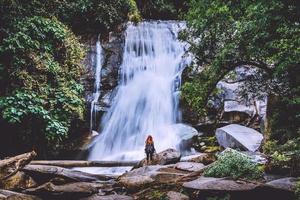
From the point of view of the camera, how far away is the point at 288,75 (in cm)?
1032

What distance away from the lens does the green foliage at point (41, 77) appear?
13465 millimetres

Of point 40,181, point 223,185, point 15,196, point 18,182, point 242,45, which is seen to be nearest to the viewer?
point 223,185

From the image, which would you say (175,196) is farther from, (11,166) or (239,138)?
(239,138)

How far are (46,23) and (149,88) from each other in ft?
21.5

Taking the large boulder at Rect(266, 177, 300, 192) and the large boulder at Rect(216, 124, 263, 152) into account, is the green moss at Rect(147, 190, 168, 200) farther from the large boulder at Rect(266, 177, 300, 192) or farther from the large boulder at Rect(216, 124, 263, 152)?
the large boulder at Rect(216, 124, 263, 152)

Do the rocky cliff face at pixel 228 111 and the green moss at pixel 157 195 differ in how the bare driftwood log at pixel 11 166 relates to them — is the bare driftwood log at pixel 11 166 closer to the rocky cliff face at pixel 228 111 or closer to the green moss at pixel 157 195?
the green moss at pixel 157 195

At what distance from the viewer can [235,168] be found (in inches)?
321

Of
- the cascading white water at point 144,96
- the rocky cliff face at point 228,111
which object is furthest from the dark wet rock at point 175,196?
the rocky cliff face at point 228,111

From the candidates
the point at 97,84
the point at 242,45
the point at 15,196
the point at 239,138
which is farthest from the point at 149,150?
the point at 97,84

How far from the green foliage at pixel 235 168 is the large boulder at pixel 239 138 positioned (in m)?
5.30

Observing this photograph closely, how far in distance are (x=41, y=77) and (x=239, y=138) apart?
26.4 ft

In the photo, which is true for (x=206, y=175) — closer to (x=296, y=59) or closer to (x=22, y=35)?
(x=296, y=59)

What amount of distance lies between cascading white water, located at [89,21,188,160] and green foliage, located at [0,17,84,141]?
329 centimetres

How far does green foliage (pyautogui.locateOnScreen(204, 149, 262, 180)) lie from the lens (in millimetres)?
7891
